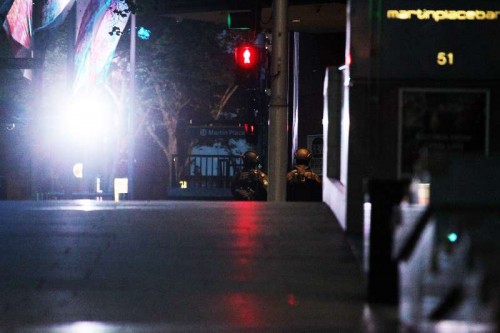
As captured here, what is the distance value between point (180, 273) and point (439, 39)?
3492 millimetres

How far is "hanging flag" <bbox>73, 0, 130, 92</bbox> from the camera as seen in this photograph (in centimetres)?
2541

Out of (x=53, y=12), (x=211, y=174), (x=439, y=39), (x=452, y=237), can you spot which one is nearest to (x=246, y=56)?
(x=439, y=39)

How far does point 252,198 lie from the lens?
18203mm

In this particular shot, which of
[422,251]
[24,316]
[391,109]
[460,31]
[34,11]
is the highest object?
[34,11]

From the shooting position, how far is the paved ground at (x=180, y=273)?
7617 millimetres

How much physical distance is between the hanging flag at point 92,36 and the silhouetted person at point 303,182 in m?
8.60

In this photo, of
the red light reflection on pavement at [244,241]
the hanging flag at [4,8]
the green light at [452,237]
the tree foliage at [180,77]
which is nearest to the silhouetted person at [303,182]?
the red light reflection on pavement at [244,241]

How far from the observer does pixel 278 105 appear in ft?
55.0

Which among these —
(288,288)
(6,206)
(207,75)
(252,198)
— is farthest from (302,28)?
(207,75)

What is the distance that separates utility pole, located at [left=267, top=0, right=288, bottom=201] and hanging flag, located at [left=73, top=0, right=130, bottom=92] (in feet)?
29.8

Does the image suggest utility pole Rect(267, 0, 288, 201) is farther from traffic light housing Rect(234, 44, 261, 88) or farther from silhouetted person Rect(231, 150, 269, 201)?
traffic light housing Rect(234, 44, 261, 88)

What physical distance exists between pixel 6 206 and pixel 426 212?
878 cm

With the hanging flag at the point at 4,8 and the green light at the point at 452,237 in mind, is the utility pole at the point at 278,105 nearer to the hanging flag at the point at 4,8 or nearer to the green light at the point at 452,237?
the hanging flag at the point at 4,8

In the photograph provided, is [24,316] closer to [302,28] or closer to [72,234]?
[72,234]
